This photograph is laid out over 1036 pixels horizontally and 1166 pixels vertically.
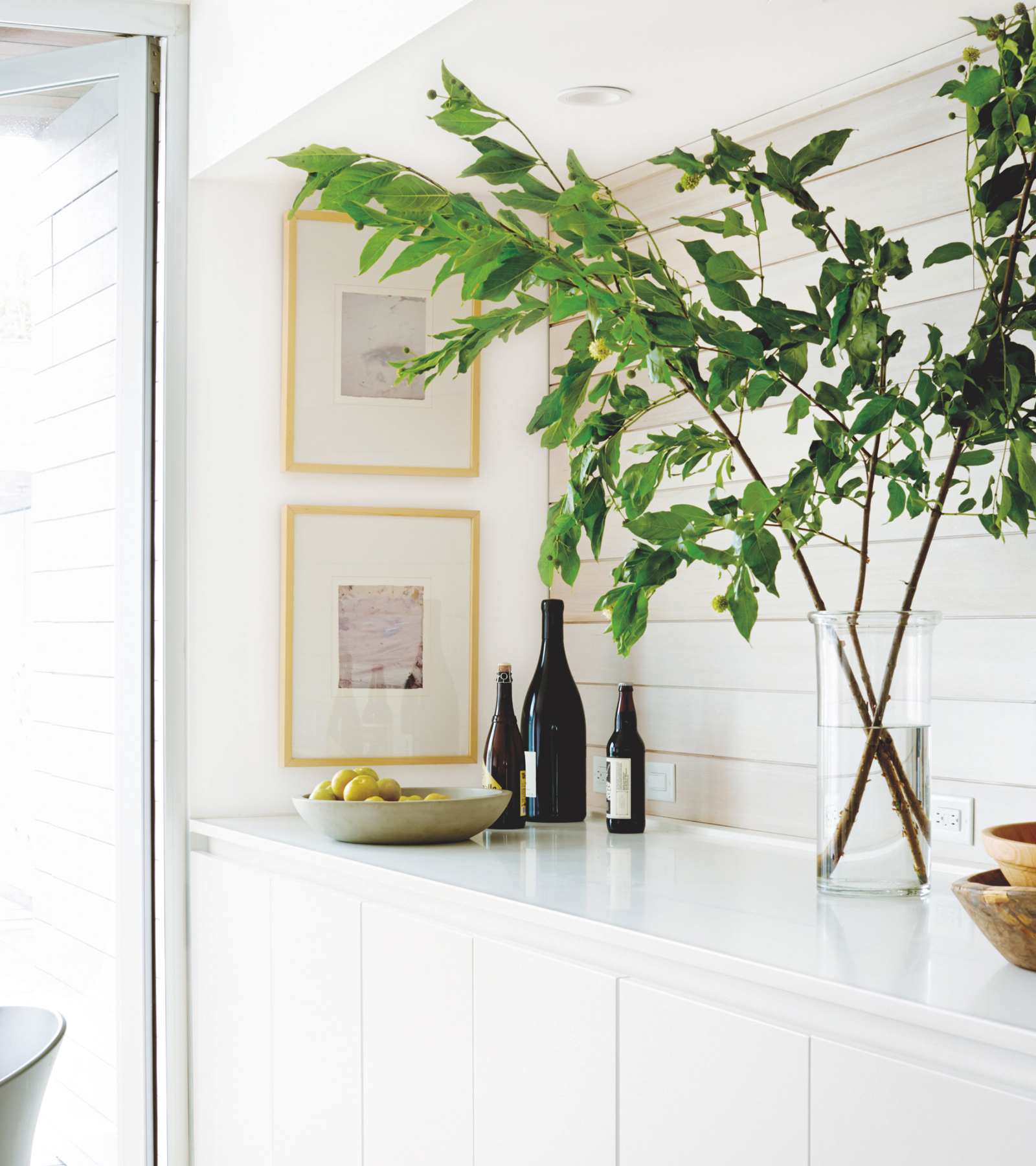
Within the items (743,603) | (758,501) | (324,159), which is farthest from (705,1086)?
(324,159)

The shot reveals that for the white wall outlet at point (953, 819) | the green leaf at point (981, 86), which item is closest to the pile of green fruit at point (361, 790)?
the white wall outlet at point (953, 819)

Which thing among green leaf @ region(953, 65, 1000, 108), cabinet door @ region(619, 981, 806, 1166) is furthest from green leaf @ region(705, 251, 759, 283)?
cabinet door @ region(619, 981, 806, 1166)

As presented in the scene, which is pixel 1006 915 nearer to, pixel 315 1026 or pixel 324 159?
pixel 324 159

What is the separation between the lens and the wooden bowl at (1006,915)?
3.70 ft

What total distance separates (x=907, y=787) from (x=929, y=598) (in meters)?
0.41

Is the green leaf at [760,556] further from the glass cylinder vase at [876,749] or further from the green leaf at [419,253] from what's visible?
the green leaf at [419,253]

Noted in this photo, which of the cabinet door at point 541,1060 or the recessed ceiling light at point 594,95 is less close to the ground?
the recessed ceiling light at point 594,95

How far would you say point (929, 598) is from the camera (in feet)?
5.88

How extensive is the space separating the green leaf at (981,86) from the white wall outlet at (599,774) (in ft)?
4.68

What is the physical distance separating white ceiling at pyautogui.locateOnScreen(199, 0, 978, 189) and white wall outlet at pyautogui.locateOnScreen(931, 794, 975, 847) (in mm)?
1030

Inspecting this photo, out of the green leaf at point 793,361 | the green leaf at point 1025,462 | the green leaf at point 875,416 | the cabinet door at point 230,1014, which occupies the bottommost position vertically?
the cabinet door at point 230,1014

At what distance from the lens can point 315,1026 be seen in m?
1.95

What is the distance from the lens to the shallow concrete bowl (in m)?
1.96

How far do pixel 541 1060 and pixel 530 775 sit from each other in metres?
0.80
